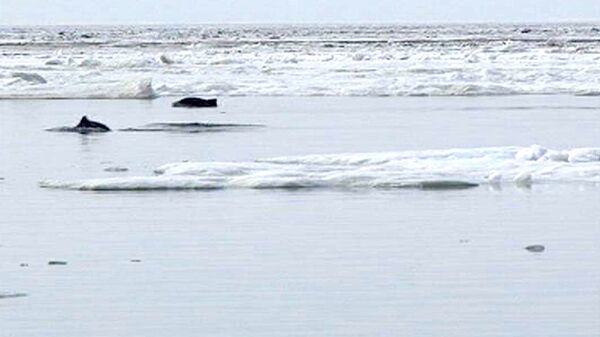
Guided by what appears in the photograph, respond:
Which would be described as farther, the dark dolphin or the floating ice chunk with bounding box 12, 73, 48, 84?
the floating ice chunk with bounding box 12, 73, 48, 84

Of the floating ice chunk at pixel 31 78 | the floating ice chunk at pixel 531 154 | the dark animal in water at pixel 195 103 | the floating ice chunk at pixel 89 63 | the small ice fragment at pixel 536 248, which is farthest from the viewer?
the floating ice chunk at pixel 89 63

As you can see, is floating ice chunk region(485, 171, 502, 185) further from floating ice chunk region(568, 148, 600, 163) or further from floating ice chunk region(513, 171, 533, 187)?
floating ice chunk region(568, 148, 600, 163)

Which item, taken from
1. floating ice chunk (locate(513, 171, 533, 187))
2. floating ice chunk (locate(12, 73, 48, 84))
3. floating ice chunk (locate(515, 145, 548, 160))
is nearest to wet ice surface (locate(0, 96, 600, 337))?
floating ice chunk (locate(515, 145, 548, 160))

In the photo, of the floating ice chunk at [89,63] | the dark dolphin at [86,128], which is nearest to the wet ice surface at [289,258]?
the dark dolphin at [86,128]

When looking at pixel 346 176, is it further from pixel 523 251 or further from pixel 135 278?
pixel 135 278

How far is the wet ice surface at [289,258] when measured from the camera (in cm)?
637

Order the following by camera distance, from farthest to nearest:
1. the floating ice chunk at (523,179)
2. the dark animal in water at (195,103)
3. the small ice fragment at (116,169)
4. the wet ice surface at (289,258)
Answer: the dark animal in water at (195,103) → the small ice fragment at (116,169) → the floating ice chunk at (523,179) → the wet ice surface at (289,258)

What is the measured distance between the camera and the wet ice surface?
6.37m

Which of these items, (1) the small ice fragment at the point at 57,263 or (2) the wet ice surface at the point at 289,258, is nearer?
(2) the wet ice surface at the point at 289,258

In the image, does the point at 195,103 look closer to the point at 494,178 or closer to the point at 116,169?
the point at 116,169

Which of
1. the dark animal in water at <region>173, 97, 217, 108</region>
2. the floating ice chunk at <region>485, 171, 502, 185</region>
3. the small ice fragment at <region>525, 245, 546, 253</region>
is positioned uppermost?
the small ice fragment at <region>525, 245, 546, 253</region>

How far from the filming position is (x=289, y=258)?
308 inches

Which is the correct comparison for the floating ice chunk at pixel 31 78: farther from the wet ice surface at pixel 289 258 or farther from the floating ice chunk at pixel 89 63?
the wet ice surface at pixel 289 258

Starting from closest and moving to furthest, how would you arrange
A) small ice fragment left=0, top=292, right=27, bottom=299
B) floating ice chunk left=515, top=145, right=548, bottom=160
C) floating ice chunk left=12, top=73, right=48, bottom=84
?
1. small ice fragment left=0, top=292, right=27, bottom=299
2. floating ice chunk left=515, top=145, right=548, bottom=160
3. floating ice chunk left=12, top=73, right=48, bottom=84
